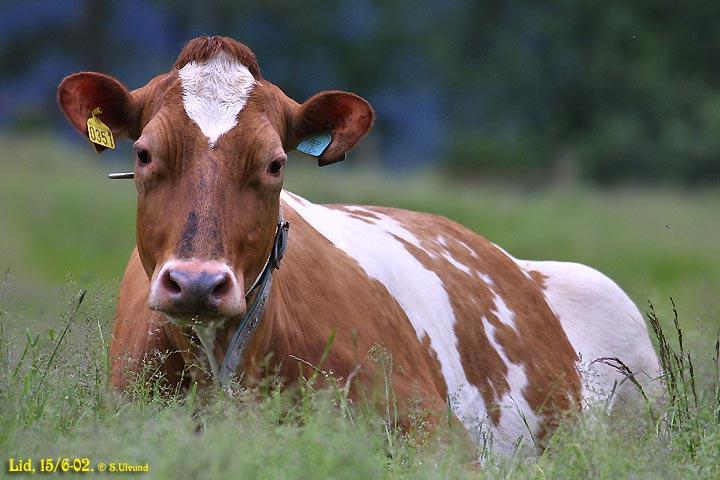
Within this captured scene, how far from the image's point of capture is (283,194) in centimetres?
677

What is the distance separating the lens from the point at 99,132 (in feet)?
18.4

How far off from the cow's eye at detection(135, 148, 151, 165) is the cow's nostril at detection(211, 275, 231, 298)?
2.15 ft

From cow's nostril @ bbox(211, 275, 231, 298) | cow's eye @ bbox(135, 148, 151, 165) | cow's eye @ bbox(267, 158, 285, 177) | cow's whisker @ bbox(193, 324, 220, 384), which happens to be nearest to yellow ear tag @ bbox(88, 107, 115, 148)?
cow's eye @ bbox(135, 148, 151, 165)

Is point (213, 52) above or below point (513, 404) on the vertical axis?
above

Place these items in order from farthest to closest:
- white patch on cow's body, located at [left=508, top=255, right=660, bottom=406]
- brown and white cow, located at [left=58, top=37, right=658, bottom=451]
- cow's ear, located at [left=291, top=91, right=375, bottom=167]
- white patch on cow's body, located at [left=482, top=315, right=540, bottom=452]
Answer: white patch on cow's body, located at [left=508, top=255, right=660, bottom=406] < white patch on cow's body, located at [left=482, top=315, right=540, bottom=452] < cow's ear, located at [left=291, top=91, right=375, bottom=167] < brown and white cow, located at [left=58, top=37, right=658, bottom=451]

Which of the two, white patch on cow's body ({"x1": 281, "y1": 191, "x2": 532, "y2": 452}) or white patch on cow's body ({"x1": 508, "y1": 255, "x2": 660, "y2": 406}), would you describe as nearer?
white patch on cow's body ({"x1": 281, "y1": 191, "x2": 532, "y2": 452})

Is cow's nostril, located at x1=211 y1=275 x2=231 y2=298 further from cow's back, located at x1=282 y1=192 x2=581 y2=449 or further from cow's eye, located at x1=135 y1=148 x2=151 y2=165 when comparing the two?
cow's back, located at x1=282 y1=192 x2=581 y2=449

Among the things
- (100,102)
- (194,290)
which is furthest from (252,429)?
(100,102)

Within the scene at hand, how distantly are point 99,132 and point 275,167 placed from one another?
0.75 m

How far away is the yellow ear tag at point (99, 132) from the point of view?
559 centimetres

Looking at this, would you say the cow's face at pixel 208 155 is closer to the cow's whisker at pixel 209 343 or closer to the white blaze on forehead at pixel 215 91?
the white blaze on forehead at pixel 215 91

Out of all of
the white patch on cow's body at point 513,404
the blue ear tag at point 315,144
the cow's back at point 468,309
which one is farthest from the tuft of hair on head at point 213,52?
the white patch on cow's body at point 513,404

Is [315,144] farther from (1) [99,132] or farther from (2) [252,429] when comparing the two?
(2) [252,429]

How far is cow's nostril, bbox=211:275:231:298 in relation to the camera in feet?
16.1
